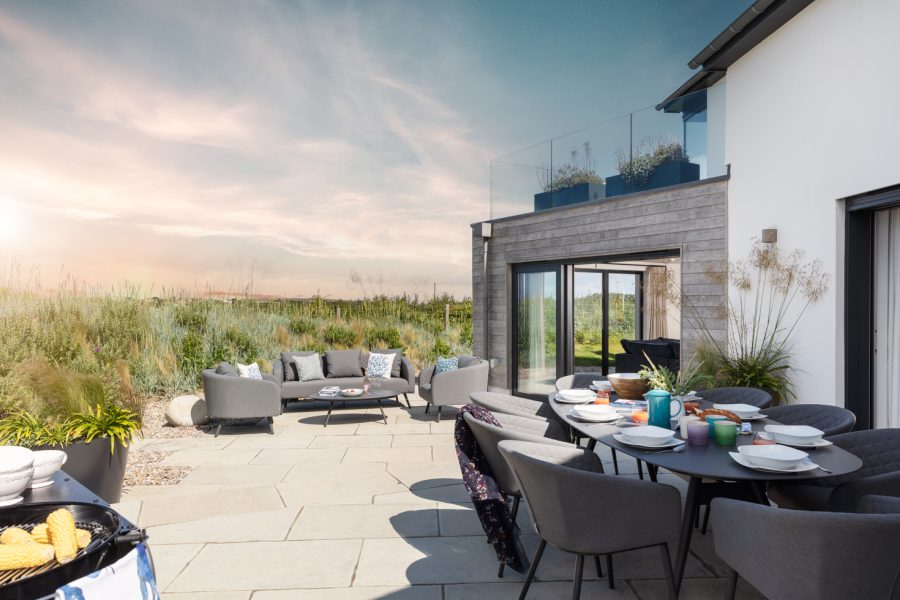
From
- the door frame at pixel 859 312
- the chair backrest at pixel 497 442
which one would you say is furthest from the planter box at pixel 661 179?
the chair backrest at pixel 497 442

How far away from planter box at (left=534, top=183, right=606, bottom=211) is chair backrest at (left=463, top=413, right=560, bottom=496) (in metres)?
5.31

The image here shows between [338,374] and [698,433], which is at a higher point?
[698,433]

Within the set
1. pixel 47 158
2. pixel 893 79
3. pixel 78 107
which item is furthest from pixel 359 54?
pixel 893 79

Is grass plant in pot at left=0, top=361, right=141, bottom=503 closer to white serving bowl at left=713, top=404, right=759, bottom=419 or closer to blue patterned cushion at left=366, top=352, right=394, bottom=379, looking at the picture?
blue patterned cushion at left=366, top=352, right=394, bottom=379

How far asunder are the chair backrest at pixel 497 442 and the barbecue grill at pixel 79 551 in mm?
1768

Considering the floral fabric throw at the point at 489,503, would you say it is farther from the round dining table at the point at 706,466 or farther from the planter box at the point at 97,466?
the planter box at the point at 97,466

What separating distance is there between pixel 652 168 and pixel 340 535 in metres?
5.58

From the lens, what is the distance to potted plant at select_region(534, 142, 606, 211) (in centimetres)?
772

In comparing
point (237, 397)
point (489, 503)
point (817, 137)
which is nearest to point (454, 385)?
point (237, 397)

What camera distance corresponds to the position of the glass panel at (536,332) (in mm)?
8453

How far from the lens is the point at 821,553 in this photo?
1788 millimetres

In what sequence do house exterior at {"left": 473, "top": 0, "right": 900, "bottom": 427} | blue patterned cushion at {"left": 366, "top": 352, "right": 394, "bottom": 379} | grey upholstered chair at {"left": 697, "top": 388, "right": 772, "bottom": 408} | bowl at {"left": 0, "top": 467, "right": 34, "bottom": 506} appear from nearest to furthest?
bowl at {"left": 0, "top": 467, "right": 34, "bottom": 506} < grey upholstered chair at {"left": 697, "top": 388, "right": 772, "bottom": 408} < house exterior at {"left": 473, "top": 0, "right": 900, "bottom": 427} < blue patterned cushion at {"left": 366, "top": 352, "right": 394, "bottom": 379}

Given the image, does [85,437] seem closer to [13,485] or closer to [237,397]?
[237,397]

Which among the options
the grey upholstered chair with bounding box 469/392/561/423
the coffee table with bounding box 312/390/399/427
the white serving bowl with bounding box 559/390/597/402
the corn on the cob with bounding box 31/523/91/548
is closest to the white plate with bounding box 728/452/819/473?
the white serving bowl with bounding box 559/390/597/402
